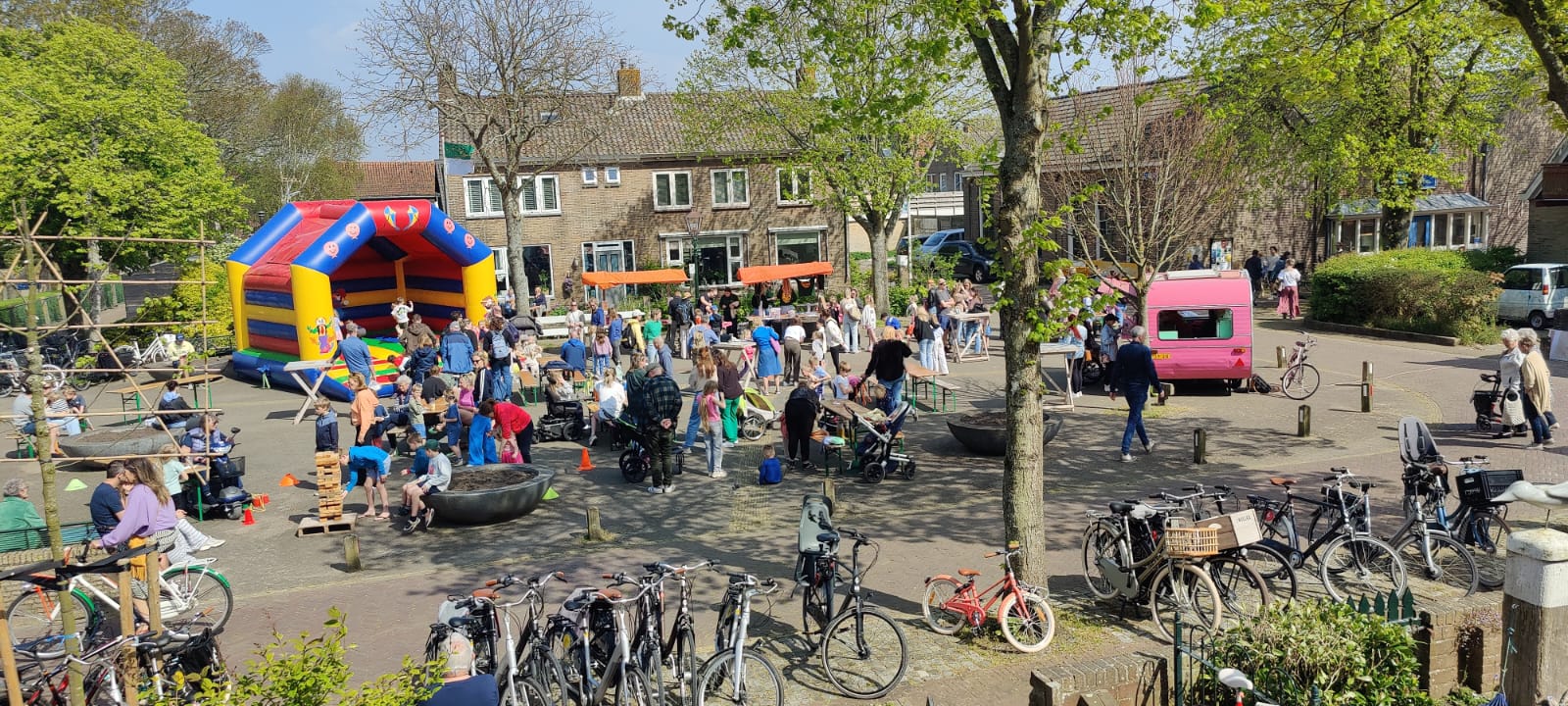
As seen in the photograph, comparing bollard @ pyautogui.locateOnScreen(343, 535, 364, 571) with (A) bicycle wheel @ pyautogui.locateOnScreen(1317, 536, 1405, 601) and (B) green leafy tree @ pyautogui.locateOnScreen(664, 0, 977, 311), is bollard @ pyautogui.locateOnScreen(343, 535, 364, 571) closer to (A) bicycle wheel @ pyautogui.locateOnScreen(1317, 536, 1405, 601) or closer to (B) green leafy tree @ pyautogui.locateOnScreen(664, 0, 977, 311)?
(A) bicycle wheel @ pyautogui.locateOnScreen(1317, 536, 1405, 601)

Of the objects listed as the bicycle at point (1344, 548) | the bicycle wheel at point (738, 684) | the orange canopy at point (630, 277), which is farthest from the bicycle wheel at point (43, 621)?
the orange canopy at point (630, 277)

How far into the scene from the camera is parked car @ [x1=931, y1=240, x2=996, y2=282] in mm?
39438

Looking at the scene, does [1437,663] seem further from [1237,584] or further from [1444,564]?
[1444,564]

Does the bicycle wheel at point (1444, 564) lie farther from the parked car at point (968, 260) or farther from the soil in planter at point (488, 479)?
the parked car at point (968, 260)

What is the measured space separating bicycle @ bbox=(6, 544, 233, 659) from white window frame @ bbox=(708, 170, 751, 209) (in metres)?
28.7

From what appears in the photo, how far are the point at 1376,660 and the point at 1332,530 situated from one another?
283cm

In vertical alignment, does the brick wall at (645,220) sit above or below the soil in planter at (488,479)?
above

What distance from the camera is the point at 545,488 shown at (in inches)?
500

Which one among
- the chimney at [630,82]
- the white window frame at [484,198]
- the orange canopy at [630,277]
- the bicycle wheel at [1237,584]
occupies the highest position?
the chimney at [630,82]

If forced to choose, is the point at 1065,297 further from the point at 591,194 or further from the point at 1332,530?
the point at 591,194

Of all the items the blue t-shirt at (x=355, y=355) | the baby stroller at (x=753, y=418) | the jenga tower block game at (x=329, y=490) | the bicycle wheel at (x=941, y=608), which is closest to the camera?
the bicycle wheel at (x=941, y=608)

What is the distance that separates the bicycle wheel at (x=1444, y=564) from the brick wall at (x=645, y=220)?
2726 centimetres

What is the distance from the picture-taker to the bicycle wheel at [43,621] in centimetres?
764

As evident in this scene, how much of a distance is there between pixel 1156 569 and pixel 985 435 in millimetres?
5919
